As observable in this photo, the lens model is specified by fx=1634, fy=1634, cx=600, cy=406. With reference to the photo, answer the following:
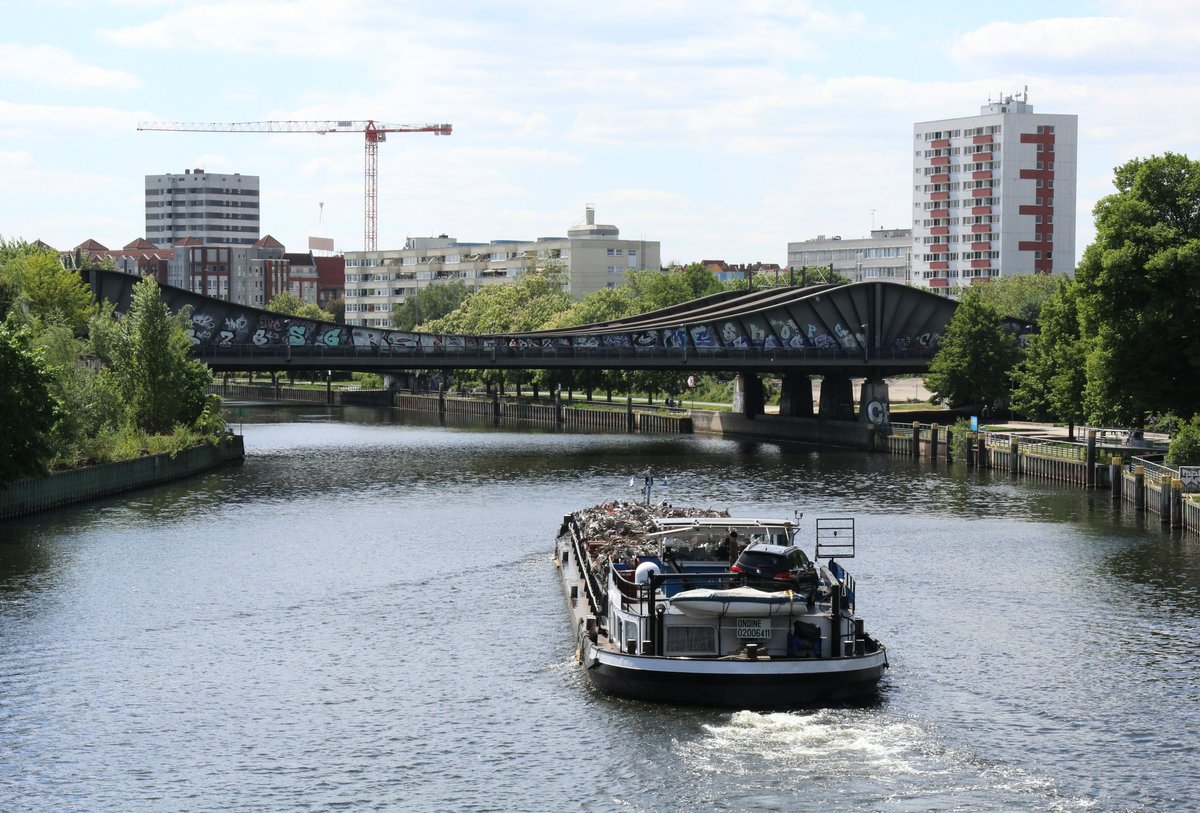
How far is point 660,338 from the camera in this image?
150 m

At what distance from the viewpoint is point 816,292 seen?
155m

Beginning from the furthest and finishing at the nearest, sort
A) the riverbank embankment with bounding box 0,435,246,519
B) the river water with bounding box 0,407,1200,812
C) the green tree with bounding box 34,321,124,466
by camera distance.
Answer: the green tree with bounding box 34,321,124,466 < the riverbank embankment with bounding box 0,435,246,519 < the river water with bounding box 0,407,1200,812

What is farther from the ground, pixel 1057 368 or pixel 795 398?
pixel 1057 368

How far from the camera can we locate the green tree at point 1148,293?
97.8 metres

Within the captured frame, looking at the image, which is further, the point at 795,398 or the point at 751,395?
the point at 751,395

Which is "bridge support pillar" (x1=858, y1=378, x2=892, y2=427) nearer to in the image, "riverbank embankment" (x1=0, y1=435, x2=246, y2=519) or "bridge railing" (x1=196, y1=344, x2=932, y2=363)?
"bridge railing" (x1=196, y1=344, x2=932, y2=363)

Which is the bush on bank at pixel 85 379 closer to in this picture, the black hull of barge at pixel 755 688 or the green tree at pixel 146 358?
the green tree at pixel 146 358

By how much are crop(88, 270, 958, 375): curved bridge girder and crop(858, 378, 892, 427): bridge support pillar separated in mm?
1675

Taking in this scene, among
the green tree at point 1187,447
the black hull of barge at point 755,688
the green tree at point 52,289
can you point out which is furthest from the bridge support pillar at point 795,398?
the black hull of barge at point 755,688

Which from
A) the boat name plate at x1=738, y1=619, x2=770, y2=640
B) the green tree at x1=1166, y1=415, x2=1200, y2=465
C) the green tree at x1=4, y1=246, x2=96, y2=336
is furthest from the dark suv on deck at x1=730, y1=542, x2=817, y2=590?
the green tree at x1=4, y1=246, x2=96, y2=336

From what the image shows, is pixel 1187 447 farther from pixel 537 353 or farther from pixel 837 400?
pixel 537 353

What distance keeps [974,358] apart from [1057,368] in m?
22.2

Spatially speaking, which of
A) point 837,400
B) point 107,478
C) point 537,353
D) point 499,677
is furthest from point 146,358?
point 499,677

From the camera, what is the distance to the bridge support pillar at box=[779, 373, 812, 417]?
163 m
